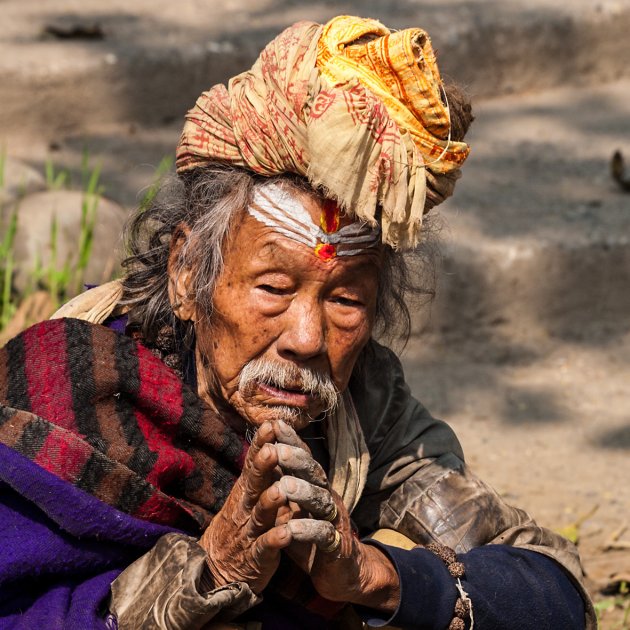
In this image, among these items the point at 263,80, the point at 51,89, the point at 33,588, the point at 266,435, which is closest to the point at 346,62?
the point at 263,80

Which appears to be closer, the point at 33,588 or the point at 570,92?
the point at 33,588

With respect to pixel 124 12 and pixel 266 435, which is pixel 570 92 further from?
pixel 266 435

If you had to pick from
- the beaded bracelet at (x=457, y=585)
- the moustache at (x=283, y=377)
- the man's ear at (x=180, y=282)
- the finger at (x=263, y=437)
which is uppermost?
the man's ear at (x=180, y=282)

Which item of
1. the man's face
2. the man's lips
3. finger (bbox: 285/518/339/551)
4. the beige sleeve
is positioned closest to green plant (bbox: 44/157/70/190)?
the man's face

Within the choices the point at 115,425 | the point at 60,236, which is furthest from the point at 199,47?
the point at 115,425

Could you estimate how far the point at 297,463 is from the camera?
2242mm

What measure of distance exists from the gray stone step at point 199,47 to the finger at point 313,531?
4.12 meters

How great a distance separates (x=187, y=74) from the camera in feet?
20.4

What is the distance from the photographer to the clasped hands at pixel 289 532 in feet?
7.36

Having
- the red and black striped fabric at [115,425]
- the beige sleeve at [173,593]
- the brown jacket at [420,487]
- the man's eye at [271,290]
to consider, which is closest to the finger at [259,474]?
the beige sleeve at [173,593]

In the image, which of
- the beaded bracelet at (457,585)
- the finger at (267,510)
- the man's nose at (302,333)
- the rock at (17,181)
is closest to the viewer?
the finger at (267,510)

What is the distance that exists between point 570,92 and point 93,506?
5292 mm

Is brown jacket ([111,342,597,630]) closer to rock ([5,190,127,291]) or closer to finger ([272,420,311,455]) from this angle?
finger ([272,420,311,455])

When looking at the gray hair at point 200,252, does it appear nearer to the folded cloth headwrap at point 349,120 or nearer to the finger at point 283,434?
the folded cloth headwrap at point 349,120
